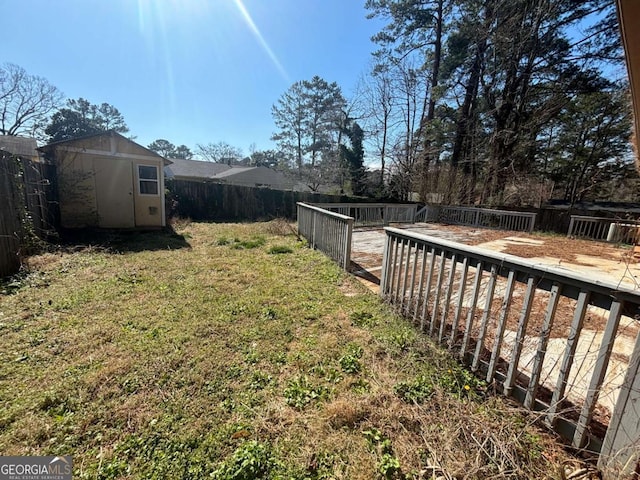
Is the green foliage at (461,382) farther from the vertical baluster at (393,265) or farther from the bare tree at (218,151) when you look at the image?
the bare tree at (218,151)

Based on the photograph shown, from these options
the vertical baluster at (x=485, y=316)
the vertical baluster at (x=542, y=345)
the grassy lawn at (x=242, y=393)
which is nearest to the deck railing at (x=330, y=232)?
the grassy lawn at (x=242, y=393)

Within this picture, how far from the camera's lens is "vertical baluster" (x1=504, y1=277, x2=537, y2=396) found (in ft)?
5.31

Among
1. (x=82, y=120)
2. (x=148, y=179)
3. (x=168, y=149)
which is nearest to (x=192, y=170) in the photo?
(x=82, y=120)

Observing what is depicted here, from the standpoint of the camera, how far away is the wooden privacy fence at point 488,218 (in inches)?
436

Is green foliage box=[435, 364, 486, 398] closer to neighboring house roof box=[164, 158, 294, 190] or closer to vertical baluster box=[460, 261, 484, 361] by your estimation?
vertical baluster box=[460, 261, 484, 361]

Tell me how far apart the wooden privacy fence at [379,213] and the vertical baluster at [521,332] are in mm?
8042

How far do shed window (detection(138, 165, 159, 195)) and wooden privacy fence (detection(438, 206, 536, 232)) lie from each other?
12800 millimetres

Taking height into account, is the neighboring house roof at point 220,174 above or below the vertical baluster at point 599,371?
above

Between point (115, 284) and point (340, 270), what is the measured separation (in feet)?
11.1

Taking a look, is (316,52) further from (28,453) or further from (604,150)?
(604,150)

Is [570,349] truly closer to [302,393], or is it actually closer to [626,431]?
[626,431]

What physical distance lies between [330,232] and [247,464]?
161 inches

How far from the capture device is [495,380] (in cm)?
187

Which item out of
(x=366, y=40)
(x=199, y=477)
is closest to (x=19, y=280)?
(x=199, y=477)
